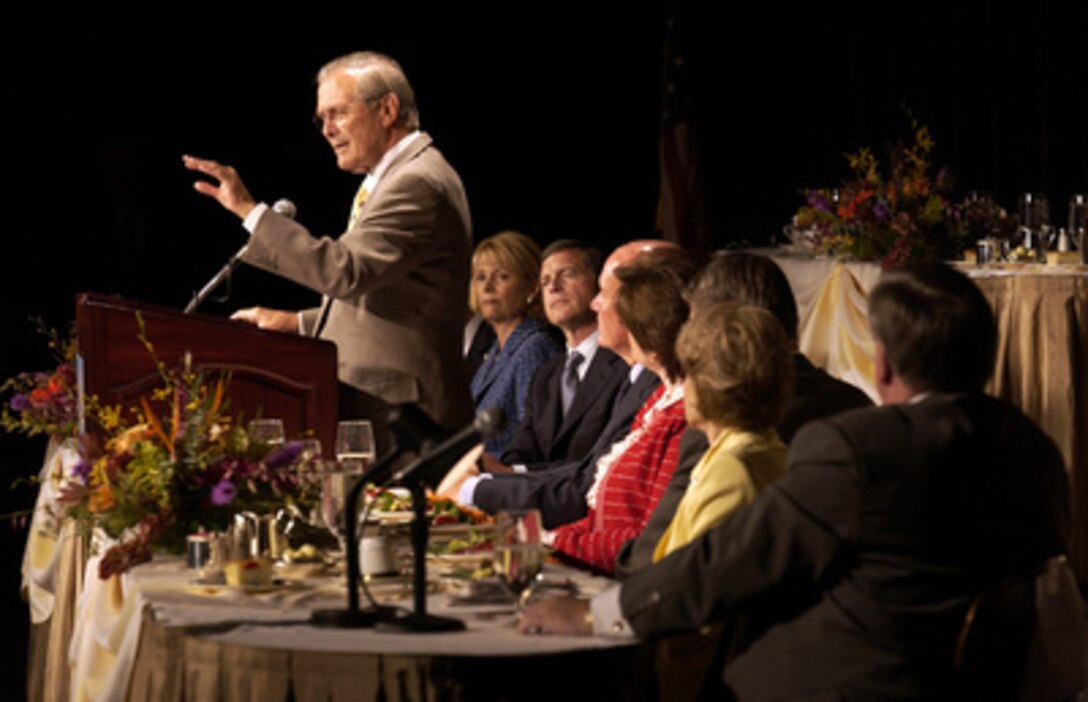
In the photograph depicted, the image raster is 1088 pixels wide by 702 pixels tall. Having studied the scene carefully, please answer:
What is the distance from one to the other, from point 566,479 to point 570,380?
81 centimetres

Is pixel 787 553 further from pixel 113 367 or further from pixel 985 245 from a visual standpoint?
pixel 985 245

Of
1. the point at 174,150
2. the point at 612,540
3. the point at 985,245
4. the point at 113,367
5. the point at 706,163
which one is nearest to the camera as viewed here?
the point at 612,540

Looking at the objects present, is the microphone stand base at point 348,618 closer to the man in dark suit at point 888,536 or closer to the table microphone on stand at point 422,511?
the table microphone on stand at point 422,511

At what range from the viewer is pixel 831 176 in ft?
33.8

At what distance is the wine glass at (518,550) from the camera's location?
241 cm

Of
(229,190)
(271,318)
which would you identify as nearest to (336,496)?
(229,190)

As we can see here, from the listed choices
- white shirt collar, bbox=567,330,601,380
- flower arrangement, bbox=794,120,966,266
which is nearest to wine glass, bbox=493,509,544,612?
white shirt collar, bbox=567,330,601,380

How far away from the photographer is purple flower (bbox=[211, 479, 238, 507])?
296 cm

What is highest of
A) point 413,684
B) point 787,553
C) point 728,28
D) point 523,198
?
point 728,28

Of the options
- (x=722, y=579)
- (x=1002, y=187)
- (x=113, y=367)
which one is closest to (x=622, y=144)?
(x=1002, y=187)

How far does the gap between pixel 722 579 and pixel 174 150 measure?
6.12 meters

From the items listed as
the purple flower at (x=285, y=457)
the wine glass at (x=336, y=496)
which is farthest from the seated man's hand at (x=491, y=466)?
the wine glass at (x=336, y=496)

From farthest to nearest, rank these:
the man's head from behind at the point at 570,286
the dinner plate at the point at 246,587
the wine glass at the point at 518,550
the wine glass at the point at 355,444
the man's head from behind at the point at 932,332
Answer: the man's head from behind at the point at 570,286
the wine glass at the point at 355,444
the dinner plate at the point at 246,587
the wine glass at the point at 518,550
the man's head from behind at the point at 932,332

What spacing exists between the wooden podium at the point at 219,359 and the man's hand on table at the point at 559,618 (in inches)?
51.0
